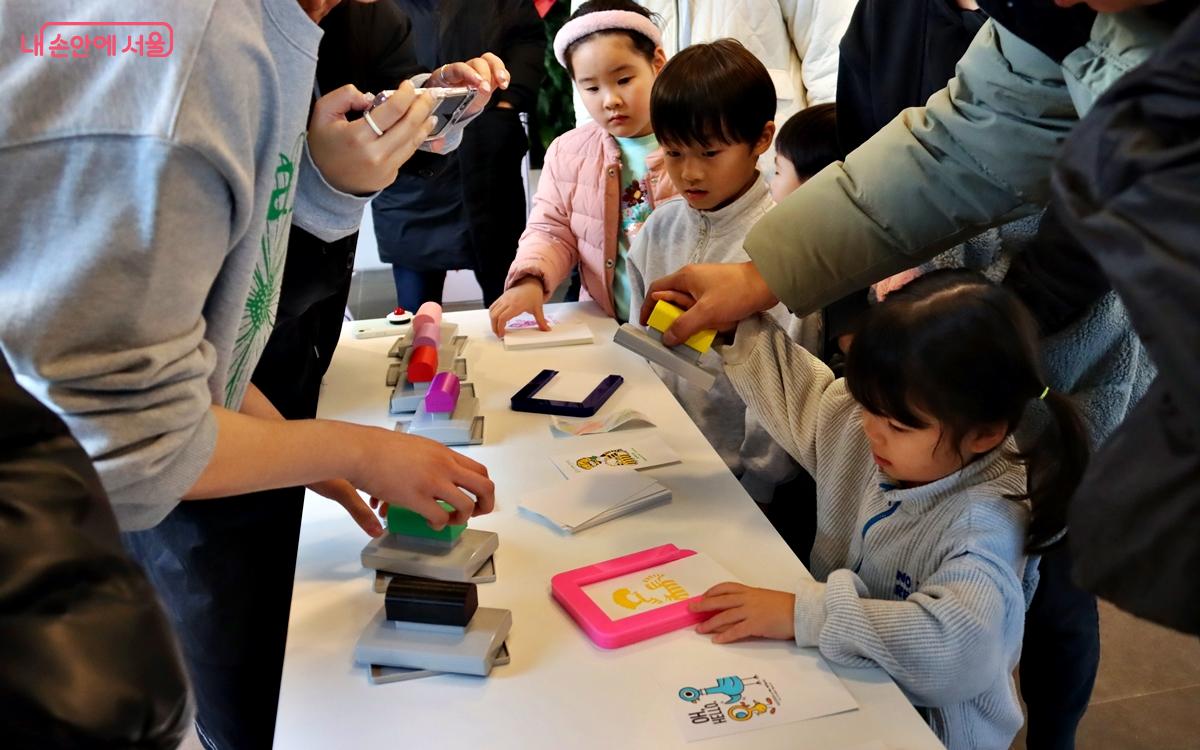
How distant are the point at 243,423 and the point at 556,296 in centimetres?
362

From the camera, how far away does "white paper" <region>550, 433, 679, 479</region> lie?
4.43ft

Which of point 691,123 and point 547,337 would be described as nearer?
point 691,123

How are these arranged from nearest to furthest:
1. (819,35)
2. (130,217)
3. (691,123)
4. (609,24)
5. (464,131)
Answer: (130,217) → (691,123) → (609,24) → (819,35) → (464,131)

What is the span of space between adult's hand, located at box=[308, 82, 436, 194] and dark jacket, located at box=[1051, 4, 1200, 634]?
0.84m

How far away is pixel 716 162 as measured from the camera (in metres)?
1.80

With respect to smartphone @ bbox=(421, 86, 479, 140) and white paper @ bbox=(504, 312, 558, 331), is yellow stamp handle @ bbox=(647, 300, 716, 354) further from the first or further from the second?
white paper @ bbox=(504, 312, 558, 331)

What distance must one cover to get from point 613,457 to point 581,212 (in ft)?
3.13

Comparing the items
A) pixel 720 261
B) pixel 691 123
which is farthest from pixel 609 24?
pixel 720 261

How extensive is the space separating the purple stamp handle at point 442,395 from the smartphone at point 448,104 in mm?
360

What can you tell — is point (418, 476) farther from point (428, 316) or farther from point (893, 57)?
point (893, 57)

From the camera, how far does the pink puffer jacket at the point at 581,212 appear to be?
2.11m

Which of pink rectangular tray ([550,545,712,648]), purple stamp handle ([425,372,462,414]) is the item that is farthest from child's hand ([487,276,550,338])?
pink rectangular tray ([550,545,712,648])

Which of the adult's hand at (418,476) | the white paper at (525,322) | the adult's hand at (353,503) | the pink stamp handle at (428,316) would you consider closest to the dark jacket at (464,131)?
the white paper at (525,322)

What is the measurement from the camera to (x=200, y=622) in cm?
125
